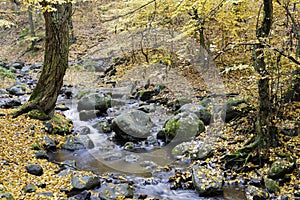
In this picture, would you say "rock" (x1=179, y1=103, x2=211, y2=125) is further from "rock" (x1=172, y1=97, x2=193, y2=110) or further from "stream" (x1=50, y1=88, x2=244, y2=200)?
"rock" (x1=172, y1=97, x2=193, y2=110)

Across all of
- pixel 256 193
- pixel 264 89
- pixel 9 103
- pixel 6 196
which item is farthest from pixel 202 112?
pixel 9 103

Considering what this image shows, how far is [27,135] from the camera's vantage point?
832cm

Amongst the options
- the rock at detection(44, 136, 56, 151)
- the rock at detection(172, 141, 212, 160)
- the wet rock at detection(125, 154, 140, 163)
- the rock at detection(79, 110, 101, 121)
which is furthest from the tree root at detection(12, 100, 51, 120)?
the rock at detection(172, 141, 212, 160)

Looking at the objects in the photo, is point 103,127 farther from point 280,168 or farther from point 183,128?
point 280,168

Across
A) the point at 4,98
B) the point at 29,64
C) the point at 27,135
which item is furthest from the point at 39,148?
the point at 29,64

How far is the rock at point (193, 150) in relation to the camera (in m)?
7.43

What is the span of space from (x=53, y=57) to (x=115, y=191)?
16.8 ft

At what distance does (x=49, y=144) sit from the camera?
834 cm

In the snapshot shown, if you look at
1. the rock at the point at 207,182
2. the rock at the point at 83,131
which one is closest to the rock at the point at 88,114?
the rock at the point at 83,131

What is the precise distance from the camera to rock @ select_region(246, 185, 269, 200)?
5523mm

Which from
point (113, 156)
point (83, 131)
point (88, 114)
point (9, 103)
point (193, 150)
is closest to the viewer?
point (193, 150)

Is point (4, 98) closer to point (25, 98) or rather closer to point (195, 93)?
point (25, 98)

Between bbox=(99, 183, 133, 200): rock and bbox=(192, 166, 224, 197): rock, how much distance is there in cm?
140

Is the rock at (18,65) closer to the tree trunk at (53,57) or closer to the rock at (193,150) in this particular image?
the tree trunk at (53,57)
